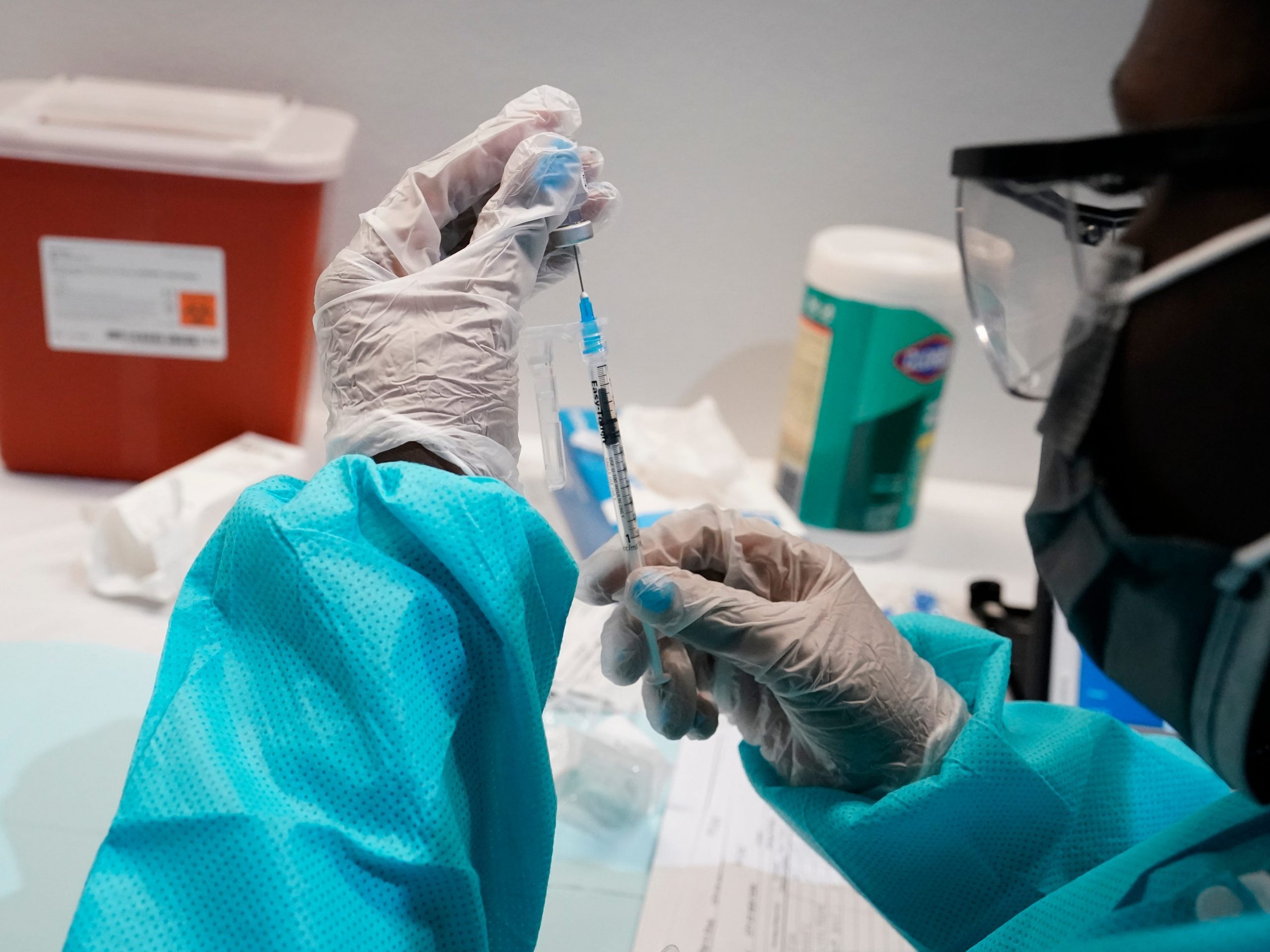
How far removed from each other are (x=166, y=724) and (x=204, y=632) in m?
0.06

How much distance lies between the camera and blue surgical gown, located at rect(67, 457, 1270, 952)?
0.50m

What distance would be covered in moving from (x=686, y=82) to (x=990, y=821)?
954mm

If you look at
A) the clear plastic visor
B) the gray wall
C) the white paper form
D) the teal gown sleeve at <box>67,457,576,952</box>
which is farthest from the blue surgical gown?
the gray wall

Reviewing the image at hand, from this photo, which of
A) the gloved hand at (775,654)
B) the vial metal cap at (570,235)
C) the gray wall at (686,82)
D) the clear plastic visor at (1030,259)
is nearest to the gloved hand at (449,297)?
the vial metal cap at (570,235)

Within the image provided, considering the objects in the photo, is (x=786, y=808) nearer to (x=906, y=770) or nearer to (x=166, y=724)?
(x=906, y=770)

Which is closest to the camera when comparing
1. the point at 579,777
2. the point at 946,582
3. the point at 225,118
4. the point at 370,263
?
the point at 370,263

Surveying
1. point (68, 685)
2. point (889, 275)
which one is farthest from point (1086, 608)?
point (68, 685)

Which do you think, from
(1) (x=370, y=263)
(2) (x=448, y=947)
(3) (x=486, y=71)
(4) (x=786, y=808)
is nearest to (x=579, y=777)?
(4) (x=786, y=808)

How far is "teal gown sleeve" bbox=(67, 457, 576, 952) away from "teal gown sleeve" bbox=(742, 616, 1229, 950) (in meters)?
0.23

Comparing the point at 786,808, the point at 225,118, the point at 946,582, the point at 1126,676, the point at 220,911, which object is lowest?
the point at 946,582

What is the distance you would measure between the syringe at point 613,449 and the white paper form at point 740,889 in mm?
225

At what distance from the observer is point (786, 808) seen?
2.43 ft

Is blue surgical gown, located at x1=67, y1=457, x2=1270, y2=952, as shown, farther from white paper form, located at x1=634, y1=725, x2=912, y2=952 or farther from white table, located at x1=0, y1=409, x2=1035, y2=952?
white table, located at x1=0, y1=409, x2=1035, y2=952

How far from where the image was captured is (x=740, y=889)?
0.84 metres
